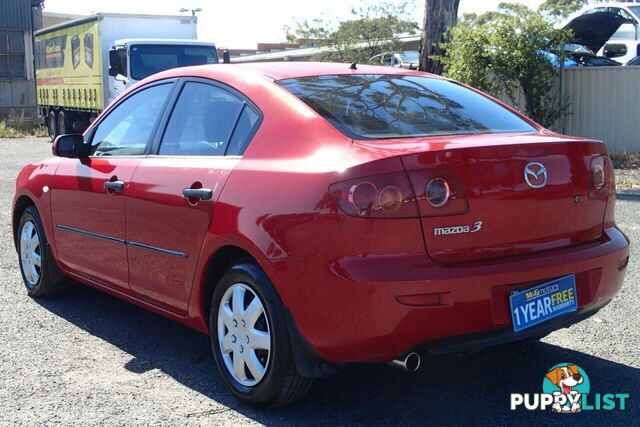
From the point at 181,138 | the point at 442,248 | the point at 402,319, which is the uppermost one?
the point at 181,138

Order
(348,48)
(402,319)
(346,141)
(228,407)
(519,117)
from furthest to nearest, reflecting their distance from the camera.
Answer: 1. (348,48)
2. (519,117)
3. (228,407)
4. (346,141)
5. (402,319)

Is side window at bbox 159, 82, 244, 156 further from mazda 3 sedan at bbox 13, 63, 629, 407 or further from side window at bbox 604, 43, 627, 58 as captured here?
side window at bbox 604, 43, 627, 58

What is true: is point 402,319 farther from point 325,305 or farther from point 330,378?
point 330,378

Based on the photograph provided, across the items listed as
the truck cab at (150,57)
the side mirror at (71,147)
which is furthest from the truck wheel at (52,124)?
the side mirror at (71,147)

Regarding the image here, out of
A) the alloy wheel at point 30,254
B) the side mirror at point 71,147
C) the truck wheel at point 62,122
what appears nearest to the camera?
the side mirror at point 71,147

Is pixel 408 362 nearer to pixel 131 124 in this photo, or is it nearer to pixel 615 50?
pixel 131 124

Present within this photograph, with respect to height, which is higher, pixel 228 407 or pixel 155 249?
pixel 155 249

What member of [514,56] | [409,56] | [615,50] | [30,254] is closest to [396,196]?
[30,254]

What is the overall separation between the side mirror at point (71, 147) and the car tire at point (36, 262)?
756 millimetres

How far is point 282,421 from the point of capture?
3.84m

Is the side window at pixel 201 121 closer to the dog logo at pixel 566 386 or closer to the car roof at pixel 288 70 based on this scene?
the car roof at pixel 288 70

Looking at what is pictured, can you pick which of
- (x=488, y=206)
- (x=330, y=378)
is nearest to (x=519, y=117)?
(x=488, y=206)

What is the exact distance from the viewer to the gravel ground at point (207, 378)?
390 centimetres

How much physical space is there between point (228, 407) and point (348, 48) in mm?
24750
